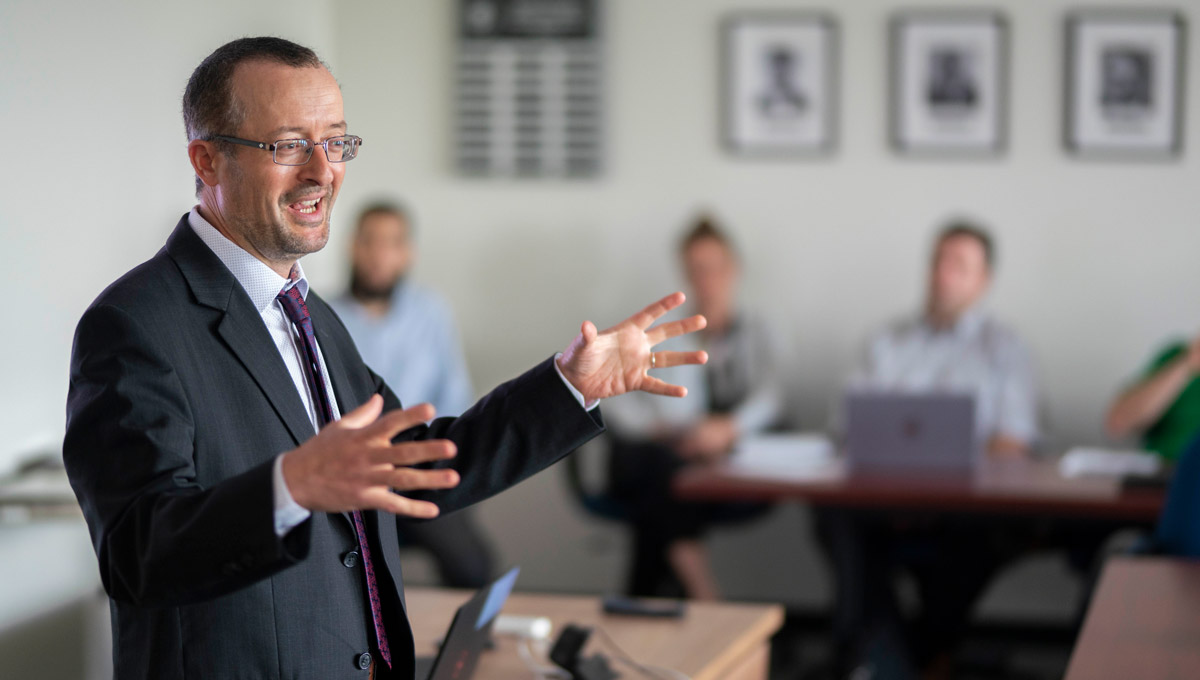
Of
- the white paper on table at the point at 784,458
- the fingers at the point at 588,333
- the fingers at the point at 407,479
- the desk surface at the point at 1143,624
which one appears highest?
the fingers at the point at 588,333

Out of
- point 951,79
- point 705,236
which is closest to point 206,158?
point 705,236

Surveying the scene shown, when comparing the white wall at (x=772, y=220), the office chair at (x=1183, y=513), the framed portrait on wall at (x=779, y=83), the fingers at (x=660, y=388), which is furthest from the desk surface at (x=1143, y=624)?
the framed portrait on wall at (x=779, y=83)

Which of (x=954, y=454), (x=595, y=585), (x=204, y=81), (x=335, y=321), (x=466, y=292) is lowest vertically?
(x=595, y=585)

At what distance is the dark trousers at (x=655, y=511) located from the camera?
4125 mm

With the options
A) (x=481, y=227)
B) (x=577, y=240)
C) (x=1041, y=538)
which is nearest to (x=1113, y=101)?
(x=1041, y=538)

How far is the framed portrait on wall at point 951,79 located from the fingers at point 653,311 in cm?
314

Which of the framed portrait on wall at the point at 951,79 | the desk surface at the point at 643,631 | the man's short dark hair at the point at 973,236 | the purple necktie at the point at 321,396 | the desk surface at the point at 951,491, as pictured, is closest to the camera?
the purple necktie at the point at 321,396

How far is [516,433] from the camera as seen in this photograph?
1560 millimetres

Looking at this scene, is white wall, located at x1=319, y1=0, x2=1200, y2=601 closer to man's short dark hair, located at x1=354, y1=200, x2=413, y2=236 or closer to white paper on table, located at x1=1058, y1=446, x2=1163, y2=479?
man's short dark hair, located at x1=354, y1=200, x2=413, y2=236

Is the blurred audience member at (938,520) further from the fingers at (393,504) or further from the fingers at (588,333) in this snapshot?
the fingers at (393,504)

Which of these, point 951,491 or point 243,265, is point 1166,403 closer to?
point 951,491

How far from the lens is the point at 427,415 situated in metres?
1.13

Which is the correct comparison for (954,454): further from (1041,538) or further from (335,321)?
(335,321)

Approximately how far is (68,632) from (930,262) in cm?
296
